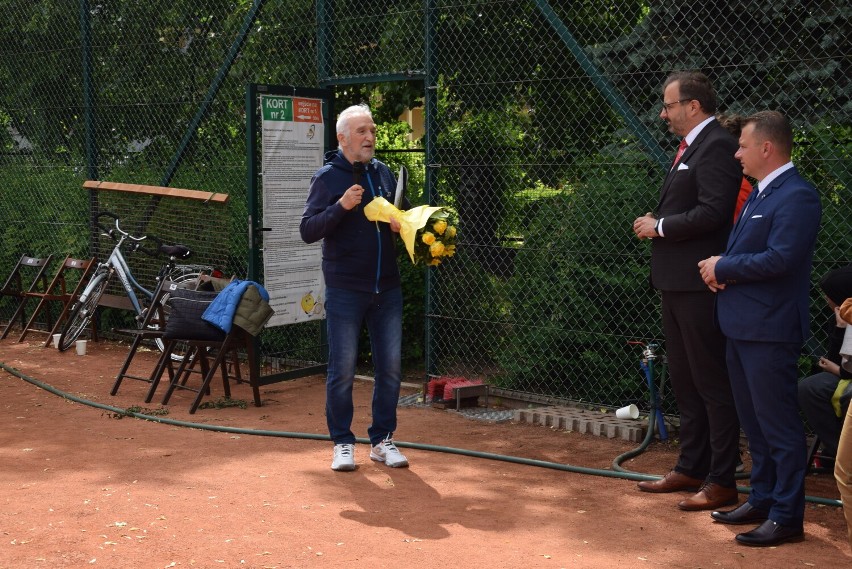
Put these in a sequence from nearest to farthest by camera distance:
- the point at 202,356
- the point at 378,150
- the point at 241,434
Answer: the point at 241,434 < the point at 202,356 < the point at 378,150

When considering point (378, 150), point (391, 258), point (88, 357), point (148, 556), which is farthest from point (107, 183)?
point (148, 556)

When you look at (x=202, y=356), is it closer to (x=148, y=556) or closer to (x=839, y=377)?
(x=148, y=556)

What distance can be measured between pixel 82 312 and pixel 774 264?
830 cm

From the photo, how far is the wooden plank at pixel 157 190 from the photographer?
9.82m

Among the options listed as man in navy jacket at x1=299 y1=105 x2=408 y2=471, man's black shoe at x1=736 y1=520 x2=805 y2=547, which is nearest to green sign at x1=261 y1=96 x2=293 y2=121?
man in navy jacket at x1=299 y1=105 x2=408 y2=471

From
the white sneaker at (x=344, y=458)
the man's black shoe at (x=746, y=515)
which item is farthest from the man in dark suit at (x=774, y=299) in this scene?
the white sneaker at (x=344, y=458)

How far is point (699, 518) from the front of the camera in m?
5.46

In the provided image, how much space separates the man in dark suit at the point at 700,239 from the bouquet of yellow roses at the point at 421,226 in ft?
3.90

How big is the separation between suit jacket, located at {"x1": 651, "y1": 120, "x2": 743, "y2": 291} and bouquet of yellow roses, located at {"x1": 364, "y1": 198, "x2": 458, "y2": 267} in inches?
49.6

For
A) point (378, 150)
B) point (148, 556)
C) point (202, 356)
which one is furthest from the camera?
point (378, 150)

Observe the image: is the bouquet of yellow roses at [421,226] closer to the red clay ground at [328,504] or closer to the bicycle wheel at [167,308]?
the red clay ground at [328,504]

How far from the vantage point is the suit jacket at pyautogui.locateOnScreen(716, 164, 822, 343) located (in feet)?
16.0

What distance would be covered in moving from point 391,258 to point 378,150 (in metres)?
3.92

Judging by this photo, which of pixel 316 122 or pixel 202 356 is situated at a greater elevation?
pixel 316 122
